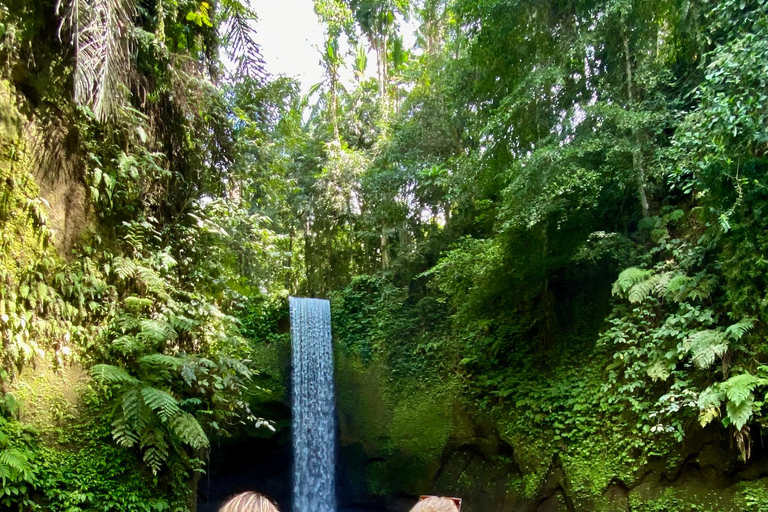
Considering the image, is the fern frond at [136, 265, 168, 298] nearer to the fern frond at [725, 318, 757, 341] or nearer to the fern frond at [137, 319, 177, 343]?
the fern frond at [137, 319, 177, 343]

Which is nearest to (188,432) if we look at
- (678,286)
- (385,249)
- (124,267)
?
(124,267)

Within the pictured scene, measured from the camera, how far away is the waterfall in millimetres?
10062

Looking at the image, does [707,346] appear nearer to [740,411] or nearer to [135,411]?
[740,411]

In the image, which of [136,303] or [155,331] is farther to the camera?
[136,303]

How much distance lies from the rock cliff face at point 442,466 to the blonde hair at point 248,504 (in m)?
5.85

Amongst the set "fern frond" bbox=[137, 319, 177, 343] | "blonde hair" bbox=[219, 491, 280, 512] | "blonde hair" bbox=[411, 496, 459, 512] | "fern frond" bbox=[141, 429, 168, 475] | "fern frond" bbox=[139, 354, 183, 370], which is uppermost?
"fern frond" bbox=[137, 319, 177, 343]

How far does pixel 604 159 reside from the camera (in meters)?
6.63

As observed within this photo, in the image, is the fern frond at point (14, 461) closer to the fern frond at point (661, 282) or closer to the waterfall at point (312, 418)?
the fern frond at point (661, 282)

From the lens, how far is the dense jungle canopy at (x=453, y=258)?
3.90 meters

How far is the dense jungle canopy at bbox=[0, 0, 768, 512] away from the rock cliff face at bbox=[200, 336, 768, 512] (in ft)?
0.14

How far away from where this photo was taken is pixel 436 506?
5.13 feet

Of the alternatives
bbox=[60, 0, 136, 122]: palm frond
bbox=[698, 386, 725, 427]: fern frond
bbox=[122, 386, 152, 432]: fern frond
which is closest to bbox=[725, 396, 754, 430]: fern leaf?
bbox=[698, 386, 725, 427]: fern frond

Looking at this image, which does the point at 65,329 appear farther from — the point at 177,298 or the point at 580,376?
the point at 580,376

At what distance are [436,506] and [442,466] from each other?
767 centimetres
